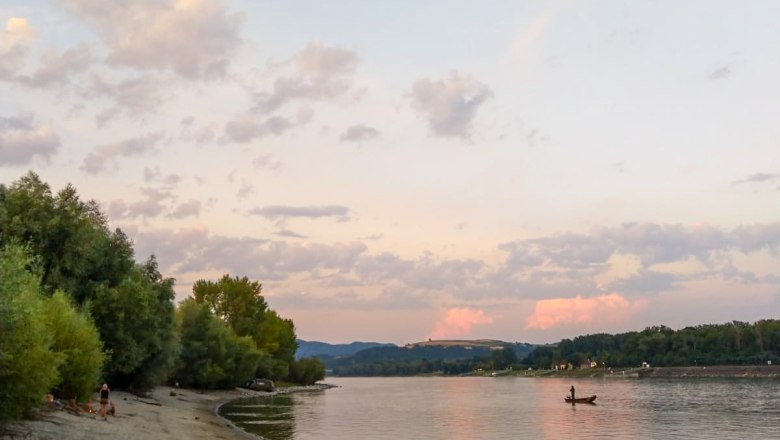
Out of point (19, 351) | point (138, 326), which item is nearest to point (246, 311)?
point (138, 326)

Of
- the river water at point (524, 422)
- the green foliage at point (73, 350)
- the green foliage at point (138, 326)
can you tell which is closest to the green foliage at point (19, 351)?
the green foliage at point (73, 350)

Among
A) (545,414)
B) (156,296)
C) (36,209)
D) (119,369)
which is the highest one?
(36,209)

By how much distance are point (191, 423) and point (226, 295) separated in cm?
9820

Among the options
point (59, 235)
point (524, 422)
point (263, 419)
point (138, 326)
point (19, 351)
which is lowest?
point (524, 422)

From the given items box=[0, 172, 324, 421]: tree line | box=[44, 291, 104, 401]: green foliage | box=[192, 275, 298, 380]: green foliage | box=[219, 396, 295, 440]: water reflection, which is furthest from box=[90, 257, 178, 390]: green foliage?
box=[192, 275, 298, 380]: green foliage

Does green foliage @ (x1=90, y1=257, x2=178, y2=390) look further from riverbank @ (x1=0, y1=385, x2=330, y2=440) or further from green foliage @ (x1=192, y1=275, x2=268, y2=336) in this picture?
green foliage @ (x1=192, y1=275, x2=268, y2=336)

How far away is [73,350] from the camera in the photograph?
4919cm

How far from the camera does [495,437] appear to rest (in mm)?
64875

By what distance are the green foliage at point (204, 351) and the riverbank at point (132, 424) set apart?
81.6ft

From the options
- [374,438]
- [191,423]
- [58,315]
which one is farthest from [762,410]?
[58,315]

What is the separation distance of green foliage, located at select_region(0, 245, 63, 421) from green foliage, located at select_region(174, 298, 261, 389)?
75044mm

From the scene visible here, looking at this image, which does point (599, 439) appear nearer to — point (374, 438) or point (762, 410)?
point (374, 438)

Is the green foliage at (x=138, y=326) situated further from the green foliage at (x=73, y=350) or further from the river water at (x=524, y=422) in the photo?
the green foliage at (x=73, y=350)

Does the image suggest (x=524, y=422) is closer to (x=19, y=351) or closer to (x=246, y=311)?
(x=19, y=351)
